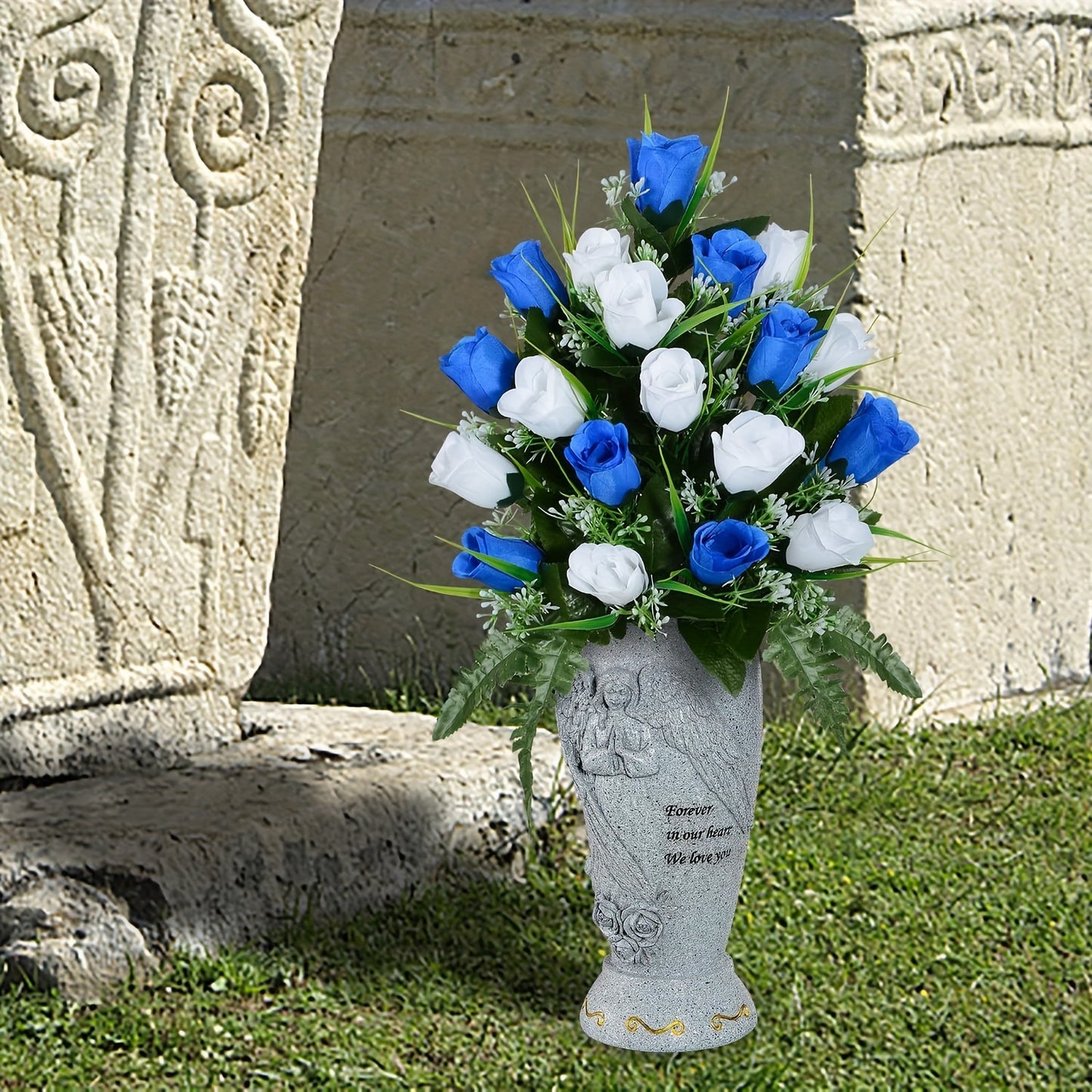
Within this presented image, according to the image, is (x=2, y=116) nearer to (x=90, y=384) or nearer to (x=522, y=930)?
(x=90, y=384)

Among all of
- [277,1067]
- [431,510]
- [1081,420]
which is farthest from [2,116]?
[1081,420]

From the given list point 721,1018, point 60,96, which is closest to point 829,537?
point 721,1018

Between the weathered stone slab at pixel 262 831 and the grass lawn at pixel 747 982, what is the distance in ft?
0.22

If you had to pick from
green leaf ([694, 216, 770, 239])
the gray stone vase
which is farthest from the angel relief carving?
green leaf ([694, 216, 770, 239])

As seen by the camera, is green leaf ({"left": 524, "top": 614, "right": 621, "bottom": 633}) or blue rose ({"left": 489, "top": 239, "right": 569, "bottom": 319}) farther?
blue rose ({"left": 489, "top": 239, "right": 569, "bottom": 319})

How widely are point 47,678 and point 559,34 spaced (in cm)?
201

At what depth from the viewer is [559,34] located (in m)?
4.64

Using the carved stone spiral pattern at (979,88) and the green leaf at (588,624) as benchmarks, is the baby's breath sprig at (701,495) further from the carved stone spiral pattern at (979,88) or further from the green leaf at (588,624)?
the carved stone spiral pattern at (979,88)

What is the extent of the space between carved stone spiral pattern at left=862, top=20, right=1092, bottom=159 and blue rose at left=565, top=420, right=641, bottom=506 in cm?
180

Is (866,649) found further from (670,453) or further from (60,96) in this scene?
(60,96)

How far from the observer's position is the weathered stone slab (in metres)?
3.21

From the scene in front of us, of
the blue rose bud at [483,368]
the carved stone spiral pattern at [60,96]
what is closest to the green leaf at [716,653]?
the blue rose bud at [483,368]

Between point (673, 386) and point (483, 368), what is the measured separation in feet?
1.02

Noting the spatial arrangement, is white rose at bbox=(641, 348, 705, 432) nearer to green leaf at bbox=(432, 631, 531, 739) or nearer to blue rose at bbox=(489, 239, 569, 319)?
blue rose at bbox=(489, 239, 569, 319)
